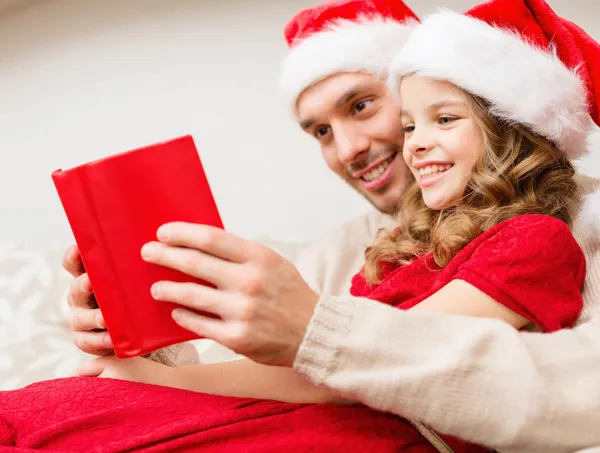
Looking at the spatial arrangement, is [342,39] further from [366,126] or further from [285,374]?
[285,374]

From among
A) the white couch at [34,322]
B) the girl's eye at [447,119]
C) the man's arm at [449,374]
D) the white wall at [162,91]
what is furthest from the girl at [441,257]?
the white wall at [162,91]

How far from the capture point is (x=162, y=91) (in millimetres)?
1936

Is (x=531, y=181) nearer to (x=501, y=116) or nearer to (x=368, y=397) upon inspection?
(x=501, y=116)

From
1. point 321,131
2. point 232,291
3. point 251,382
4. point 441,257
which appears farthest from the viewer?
point 321,131

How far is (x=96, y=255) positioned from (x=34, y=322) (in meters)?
0.85

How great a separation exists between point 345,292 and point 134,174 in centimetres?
90

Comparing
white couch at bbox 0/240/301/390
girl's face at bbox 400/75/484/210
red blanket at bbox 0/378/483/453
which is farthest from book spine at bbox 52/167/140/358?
white couch at bbox 0/240/301/390

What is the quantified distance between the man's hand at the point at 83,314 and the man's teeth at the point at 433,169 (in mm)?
546

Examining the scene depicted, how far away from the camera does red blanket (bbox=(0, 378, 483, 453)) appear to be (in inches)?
31.0

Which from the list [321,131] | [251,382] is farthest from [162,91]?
[251,382]

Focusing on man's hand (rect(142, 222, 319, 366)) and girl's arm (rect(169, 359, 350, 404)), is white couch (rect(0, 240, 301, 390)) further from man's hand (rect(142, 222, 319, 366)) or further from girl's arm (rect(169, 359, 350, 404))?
man's hand (rect(142, 222, 319, 366))

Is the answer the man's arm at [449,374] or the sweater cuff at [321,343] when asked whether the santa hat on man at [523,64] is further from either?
the sweater cuff at [321,343]

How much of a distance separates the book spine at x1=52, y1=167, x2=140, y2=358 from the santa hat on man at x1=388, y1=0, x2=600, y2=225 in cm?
62

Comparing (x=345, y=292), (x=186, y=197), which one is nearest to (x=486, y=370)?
(x=186, y=197)
